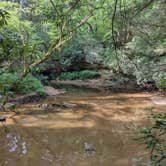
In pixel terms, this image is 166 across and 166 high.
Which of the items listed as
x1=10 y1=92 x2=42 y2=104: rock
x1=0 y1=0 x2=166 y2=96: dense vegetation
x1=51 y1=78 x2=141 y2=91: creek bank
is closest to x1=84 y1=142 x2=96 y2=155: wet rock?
x1=0 y1=0 x2=166 y2=96: dense vegetation

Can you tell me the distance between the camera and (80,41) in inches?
744

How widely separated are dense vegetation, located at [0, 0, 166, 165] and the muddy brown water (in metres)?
1.17

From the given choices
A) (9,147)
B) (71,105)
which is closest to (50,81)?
(71,105)

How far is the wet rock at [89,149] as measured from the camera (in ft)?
20.3

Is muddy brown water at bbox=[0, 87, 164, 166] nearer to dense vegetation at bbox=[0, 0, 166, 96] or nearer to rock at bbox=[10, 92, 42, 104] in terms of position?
rock at bbox=[10, 92, 42, 104]

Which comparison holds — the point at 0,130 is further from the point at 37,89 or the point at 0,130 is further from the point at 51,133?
the point at 37,89

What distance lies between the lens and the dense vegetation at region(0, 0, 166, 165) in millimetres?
2264

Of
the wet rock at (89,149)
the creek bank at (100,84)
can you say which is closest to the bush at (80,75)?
the creek bank at (100,84)

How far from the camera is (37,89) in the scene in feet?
44.6

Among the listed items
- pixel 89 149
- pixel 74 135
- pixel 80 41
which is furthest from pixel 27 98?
pixel 80 41

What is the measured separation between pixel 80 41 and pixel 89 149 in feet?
42.7

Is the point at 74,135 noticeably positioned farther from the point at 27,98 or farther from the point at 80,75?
the point at 80,75

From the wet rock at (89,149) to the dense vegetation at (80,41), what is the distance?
1.75m

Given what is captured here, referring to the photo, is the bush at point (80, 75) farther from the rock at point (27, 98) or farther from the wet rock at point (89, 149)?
the wet rock at point (89, 149)
